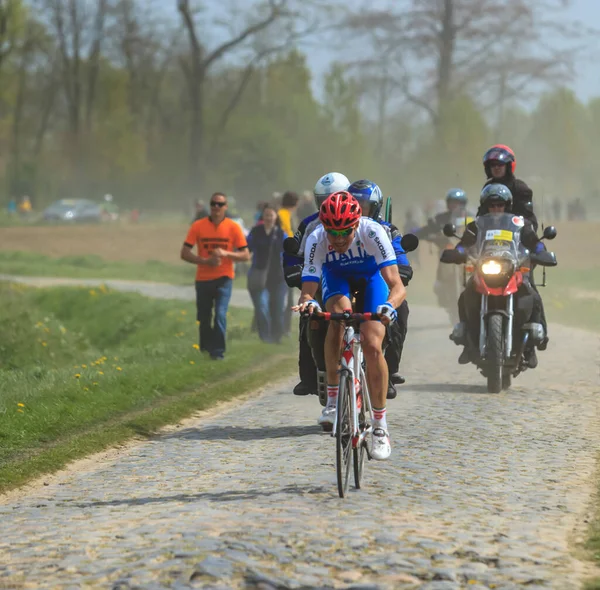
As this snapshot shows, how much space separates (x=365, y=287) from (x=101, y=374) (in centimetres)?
612

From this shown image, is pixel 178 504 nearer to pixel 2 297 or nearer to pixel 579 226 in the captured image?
pixel 2 297

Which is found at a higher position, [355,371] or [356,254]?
[356,254]

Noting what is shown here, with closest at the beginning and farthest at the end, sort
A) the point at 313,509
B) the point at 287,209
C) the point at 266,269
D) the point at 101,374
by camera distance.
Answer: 1. the point at 313,509
2. the point at 101,374
3. the point at 266,269
4. the point at 287,209

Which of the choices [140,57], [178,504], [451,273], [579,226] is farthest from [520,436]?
[140,57]

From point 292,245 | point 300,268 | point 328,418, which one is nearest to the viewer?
point 328,418

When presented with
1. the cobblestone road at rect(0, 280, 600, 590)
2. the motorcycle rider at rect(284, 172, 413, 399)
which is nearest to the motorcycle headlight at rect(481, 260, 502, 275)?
the cobblestone road at rect(0, 280, 600, 590)

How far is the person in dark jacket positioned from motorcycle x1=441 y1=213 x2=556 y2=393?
0.51m

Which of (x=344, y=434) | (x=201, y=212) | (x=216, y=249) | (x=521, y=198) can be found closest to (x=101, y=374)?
(x=216, y=249)

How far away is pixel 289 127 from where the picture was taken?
8794 centimetres

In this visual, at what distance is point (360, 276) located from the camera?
8.76 m

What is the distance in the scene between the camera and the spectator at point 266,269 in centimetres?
1869

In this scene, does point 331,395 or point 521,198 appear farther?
point 521,198

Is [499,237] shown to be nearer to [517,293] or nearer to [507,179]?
[517,293]

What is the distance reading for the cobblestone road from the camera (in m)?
5.95
